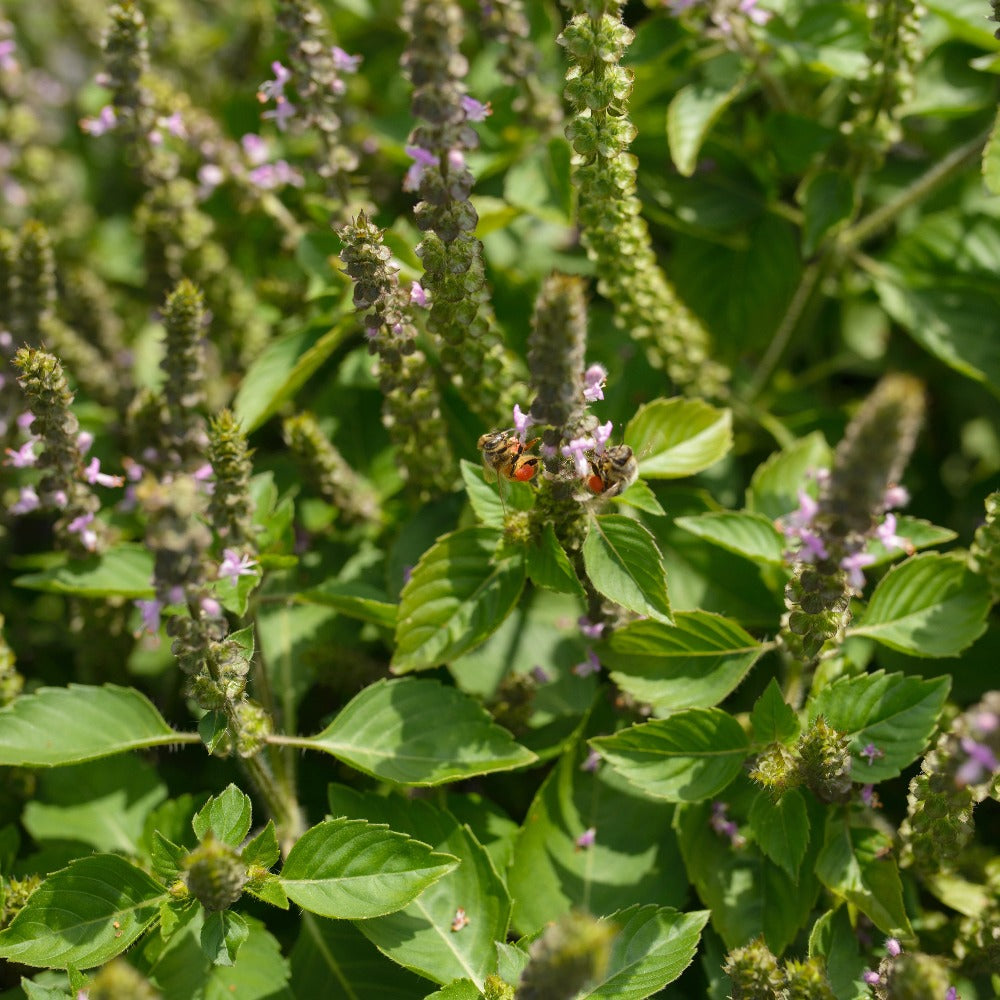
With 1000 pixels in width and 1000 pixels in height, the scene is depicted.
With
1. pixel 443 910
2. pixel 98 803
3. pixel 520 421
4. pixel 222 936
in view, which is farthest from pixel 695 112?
pixel 98 803

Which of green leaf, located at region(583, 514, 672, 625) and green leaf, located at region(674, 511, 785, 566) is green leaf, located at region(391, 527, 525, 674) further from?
green leaf, located at region(674, 511, 785, 566)

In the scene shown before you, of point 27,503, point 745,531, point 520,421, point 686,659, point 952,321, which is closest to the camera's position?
point 520,421

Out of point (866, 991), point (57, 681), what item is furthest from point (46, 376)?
point (866, 991)

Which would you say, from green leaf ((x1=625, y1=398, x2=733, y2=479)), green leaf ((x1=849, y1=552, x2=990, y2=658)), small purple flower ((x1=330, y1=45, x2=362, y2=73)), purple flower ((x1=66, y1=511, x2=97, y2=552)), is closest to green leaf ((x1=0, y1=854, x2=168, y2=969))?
purple flower ((x1=66, y1=511, x2=97, y2=552))

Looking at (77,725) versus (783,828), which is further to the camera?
(77,725)

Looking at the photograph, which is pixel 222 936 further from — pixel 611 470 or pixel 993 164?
pixel 993 164

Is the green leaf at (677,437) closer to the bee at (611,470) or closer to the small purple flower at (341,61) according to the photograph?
the bee at (611,470)

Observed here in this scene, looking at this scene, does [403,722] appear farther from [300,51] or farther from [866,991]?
[300,51]
